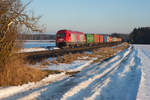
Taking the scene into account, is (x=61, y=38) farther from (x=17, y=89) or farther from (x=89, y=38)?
(x=17, y=89)

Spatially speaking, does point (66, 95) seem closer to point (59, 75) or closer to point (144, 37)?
point (59, 75)

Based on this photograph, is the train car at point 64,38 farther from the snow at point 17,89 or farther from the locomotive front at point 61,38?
the snow at point 17,89

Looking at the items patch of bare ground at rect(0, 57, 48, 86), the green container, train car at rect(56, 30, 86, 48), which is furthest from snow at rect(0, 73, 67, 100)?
the green container

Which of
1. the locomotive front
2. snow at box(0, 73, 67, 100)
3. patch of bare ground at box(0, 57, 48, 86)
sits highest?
the locomotive front

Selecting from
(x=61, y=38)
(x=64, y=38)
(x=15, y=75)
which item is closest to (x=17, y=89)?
(x=15, y=75)

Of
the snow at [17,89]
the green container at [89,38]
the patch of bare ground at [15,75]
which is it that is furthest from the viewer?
the green container at [89,38]

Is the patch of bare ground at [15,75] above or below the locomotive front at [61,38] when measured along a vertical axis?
below

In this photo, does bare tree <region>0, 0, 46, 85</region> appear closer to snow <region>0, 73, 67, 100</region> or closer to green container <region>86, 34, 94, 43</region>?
snow <region>0, 73, 67, 100</region>

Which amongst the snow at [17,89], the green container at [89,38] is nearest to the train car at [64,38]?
the green container at [89,38]

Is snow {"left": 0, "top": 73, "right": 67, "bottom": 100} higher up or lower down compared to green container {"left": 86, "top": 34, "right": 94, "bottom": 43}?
Result: lower down

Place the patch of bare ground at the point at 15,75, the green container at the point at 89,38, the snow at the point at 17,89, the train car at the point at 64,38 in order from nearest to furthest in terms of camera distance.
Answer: the snow at the point at 17,89, the patch of bare ground at the point at 15,75, the train car at the point at 64,38, the green container at the point at 89,38

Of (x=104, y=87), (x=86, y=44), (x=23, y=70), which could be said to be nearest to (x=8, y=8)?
(x=23, y=70)

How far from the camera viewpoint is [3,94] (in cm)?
622

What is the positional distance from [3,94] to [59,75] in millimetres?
4087
